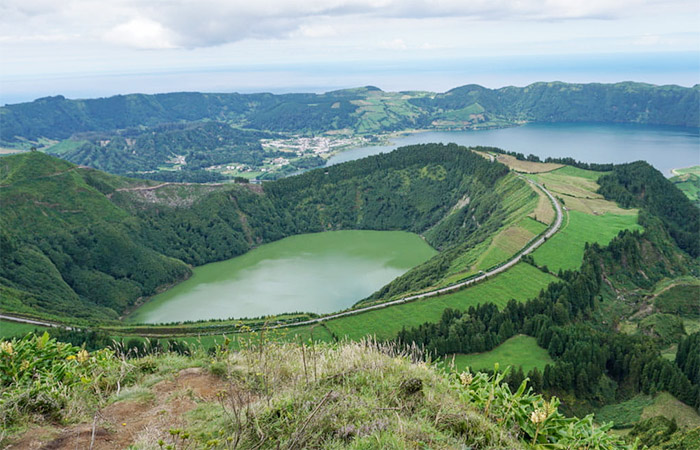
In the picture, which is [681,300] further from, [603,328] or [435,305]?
[435,305]

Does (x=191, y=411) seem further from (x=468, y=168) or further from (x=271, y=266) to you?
(x=468, y=168)

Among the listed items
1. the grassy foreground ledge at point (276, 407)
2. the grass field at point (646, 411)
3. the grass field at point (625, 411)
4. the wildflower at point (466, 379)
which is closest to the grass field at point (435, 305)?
the grass field at point (625, 411)

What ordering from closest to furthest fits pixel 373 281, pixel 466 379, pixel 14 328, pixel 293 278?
1. pixel 466 379
2. pixel 14 328
3. pixel 373 281
4. pixel 293 278

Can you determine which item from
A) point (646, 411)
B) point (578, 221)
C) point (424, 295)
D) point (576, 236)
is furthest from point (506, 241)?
point (646, 411)

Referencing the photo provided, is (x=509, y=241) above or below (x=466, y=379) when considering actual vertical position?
below

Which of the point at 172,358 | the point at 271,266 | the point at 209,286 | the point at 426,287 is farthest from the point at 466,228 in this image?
the point at 172,358

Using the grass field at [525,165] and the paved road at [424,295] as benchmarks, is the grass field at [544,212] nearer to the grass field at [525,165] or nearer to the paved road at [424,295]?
the paved road at [424,295]
